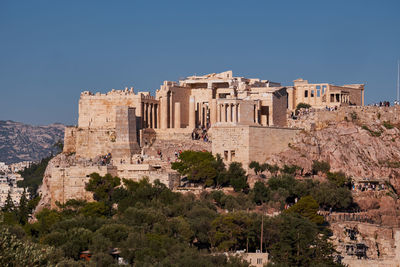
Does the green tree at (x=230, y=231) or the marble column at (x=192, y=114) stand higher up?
the marble column at (x=192, y=114)

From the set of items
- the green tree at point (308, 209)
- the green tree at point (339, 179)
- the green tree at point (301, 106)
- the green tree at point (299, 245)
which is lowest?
the green tree at point (299, 245)

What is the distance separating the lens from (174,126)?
9088 cm

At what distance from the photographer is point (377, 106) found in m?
92.9

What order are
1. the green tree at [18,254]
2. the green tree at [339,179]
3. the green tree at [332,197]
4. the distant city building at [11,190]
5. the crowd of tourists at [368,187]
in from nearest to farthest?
the green tree at [18,254]
the green tree at [332,197]
the green tree at [339,179]
the crowd of tourists at [368,187]
the distant city building at [11,190]

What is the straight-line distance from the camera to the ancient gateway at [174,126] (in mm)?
79500

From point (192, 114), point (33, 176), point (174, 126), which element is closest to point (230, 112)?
point (192, 114)

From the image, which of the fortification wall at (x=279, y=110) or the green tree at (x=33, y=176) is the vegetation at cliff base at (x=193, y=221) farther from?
the green tree at (x=33, y=176)

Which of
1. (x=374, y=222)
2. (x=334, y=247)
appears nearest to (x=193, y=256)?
(x=334, y=247)

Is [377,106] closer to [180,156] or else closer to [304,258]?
[180,156]

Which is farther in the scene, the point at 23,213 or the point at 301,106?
the point at 301,106

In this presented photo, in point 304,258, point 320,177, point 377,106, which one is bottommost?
point 304,258

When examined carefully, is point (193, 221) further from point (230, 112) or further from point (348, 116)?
point (348, 116)

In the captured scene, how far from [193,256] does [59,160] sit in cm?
3400

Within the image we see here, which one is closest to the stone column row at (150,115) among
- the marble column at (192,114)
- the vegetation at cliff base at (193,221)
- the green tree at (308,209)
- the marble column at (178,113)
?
the marble column at (178,113)
